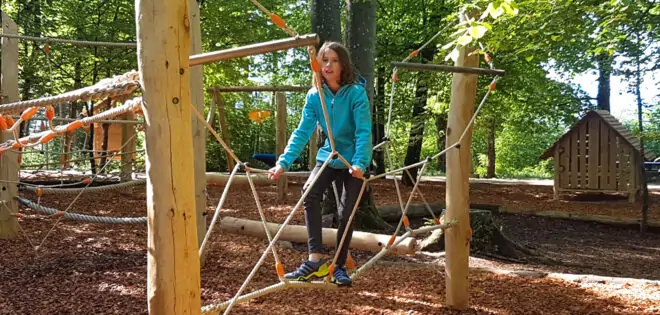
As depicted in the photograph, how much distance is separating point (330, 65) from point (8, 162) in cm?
375

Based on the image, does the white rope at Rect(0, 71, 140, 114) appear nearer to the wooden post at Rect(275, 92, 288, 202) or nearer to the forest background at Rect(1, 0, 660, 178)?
the forest background at Rect(1, 0, 660, 178)

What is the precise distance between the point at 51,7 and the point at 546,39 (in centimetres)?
818

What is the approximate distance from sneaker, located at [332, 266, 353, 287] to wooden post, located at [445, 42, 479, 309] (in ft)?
2.56

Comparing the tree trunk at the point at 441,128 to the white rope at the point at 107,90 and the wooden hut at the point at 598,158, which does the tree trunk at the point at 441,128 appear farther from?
the white rope at the point at 107,90

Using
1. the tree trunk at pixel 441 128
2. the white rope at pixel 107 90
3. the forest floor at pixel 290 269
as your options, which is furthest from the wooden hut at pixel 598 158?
the white rope at pixel 107 90

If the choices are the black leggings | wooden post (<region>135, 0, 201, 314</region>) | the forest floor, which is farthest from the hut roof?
wooden post (<region>135, 0, 201, 314</region>)

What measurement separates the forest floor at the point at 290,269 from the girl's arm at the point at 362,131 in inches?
40.6

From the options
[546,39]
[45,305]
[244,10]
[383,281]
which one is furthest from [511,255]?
[244,10]

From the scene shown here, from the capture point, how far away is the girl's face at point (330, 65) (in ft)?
8.85

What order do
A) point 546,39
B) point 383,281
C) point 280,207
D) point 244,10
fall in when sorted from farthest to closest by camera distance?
point 244,10 < point 280,207 < point 383,281 < point 546,39

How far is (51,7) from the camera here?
8.85 meters

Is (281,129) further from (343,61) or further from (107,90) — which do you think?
(107,90)

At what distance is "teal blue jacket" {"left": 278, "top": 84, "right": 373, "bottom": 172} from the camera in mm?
2631

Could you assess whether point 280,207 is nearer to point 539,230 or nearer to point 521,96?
point 539,230
